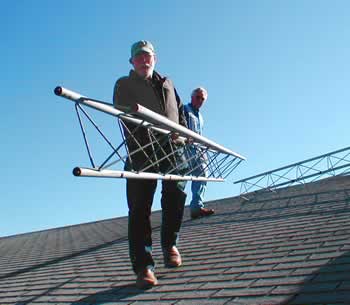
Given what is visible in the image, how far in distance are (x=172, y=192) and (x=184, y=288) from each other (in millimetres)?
865

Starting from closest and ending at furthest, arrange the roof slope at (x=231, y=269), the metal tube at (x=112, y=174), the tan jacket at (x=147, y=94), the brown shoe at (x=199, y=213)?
the roof slope at (x=231, y=269), the metal tube at (x=112, y=174), the tan jacket at (x=147, y=94), the brown shoe at (x=199, y=213)

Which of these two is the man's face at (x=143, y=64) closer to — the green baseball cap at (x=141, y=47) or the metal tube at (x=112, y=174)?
the green baseball cap at (x=141, y=47)

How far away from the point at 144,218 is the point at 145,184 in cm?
27

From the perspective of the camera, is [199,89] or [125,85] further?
[199,89]

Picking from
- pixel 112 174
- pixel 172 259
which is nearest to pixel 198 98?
pixel 172 259

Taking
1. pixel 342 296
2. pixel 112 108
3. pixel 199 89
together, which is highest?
pixel 199 89

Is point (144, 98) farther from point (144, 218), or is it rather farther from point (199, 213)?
point (199, 213)

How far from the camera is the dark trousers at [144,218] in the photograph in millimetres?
3123

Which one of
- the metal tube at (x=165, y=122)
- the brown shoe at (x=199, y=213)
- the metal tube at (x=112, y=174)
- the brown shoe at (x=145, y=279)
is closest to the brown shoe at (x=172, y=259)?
the brown shoe at (x=145, y=279)

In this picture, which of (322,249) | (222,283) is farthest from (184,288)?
(322,249)

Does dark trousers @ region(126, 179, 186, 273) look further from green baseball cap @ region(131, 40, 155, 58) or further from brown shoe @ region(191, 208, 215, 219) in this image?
brown shoe @ region(191, 208, 215, 219)

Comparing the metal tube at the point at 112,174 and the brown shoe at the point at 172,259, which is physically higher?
the metal tube at the point at 112,174

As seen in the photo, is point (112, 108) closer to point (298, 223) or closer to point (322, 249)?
point (322, 249)

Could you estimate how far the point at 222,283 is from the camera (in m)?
2.89
